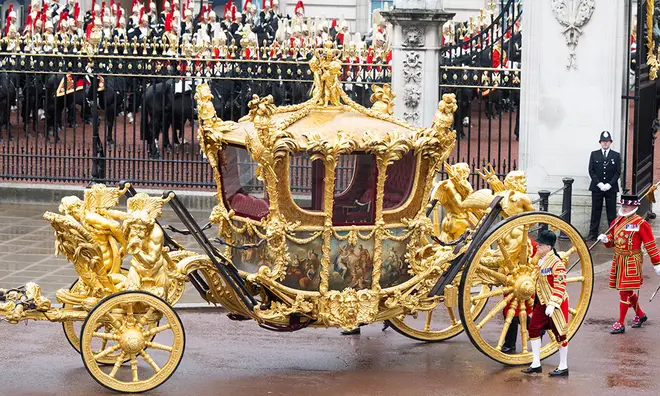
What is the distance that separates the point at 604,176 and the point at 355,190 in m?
6.50

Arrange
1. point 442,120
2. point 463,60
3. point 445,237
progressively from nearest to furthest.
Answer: point 442,120 < point 445,237 < point 463,60

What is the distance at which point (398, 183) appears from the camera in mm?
11188

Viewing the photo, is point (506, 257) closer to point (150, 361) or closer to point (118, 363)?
point (150, 361)

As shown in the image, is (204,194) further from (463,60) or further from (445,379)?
(445,379)

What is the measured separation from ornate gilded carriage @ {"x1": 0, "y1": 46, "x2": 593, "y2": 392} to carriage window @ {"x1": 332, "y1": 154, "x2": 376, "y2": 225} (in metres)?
0.01

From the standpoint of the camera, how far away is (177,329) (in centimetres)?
1028

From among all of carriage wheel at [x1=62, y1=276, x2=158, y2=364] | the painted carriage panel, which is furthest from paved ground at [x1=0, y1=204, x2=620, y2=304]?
the painted carriage panel

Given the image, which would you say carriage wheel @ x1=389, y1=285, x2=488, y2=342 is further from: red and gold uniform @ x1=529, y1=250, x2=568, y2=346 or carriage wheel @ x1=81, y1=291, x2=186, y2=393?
carriage wheel @ x1=81, y1=291, x2=186, y2=393

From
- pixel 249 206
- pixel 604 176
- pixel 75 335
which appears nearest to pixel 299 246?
pixel 249 206

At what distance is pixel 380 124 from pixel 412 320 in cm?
231

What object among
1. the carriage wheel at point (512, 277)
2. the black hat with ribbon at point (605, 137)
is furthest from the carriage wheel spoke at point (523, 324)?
the black hat with ribbon at point (605, 137)

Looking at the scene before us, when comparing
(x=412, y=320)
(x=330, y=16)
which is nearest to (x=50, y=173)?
(x=412, y=320)

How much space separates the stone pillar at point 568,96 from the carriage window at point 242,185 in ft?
22.6

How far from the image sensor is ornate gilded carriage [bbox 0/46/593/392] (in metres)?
10.4
